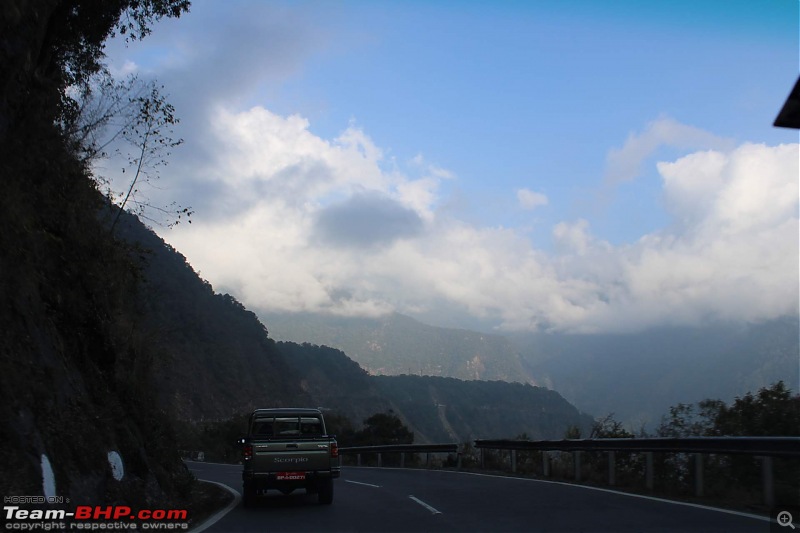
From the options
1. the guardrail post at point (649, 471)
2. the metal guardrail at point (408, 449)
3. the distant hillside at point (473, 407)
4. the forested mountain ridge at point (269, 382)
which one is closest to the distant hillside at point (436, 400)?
the distant hillside at point (473, 407)

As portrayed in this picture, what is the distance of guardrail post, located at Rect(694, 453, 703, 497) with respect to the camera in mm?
13047

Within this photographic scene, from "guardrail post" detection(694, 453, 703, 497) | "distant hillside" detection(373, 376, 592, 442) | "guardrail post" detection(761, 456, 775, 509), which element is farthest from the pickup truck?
"distant hillside" detection(373, 376, 592, 442)

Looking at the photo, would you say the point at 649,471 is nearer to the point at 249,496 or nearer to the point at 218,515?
the point at 249,496

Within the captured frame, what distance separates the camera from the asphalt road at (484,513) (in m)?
9.95

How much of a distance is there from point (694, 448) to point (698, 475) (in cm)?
52

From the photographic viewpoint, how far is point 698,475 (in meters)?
13.1

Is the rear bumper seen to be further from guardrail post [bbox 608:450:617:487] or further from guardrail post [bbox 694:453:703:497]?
guardrail post [bbox 694:453:703:497]

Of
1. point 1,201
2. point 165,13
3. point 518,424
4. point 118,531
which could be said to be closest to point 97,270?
point 1,201

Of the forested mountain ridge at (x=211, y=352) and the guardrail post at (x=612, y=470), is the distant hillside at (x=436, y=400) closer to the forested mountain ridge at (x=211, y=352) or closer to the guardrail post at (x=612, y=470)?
the forested mountain ridge at (x=211, y=352)

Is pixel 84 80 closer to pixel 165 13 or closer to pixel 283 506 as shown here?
pixel 165 13

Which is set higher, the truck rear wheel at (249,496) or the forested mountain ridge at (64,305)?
the forested mountain ridge at (64,305)

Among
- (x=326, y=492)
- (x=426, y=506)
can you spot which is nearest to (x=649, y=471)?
(x=426, y=506)

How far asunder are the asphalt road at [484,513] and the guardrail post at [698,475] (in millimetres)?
975

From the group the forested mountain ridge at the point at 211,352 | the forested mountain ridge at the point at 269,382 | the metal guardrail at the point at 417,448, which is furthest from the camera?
the forested mountain ridge at the point at 211,352
